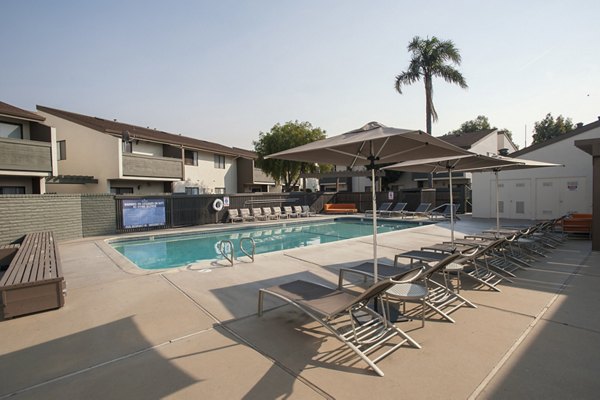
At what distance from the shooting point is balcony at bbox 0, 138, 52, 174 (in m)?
13.4

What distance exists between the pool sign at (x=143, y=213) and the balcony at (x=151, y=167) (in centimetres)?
463

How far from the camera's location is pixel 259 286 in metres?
5.77

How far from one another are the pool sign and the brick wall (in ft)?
1.99

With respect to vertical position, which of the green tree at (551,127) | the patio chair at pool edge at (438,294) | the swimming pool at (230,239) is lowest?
the swimming pool at (230,239)

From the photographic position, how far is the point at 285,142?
25516 mm

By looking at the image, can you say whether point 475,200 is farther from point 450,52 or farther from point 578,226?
point 450,52

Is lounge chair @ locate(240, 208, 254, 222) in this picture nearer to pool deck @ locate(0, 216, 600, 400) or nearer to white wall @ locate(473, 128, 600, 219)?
pool deck @ locate(0, 216, 600, 400)

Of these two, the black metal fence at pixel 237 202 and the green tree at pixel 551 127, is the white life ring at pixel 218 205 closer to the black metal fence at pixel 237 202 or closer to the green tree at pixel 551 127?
the black metal fence at pixel 237 202

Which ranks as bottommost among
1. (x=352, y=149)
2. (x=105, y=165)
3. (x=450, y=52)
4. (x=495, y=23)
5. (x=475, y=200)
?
(x=475, y=200)

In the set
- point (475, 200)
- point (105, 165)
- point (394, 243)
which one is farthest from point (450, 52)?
point (105, 165)

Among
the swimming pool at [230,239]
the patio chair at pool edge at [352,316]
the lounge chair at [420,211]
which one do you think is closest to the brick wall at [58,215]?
the swimming pool at [230,239]

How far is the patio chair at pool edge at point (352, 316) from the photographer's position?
324 cm

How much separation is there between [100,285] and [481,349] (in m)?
6.36

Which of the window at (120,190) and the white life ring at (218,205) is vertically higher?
the window at (120,190)
